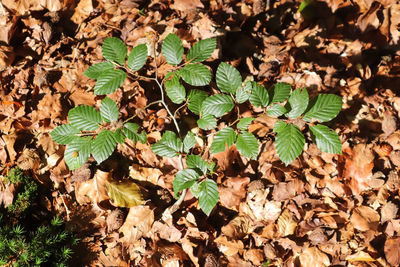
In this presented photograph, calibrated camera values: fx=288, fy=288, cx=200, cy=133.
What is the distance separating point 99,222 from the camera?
2.01 meters

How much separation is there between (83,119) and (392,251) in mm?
2136

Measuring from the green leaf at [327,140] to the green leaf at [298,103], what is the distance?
0.12 m

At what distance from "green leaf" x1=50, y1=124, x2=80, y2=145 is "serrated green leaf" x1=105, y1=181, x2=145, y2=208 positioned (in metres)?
0.53

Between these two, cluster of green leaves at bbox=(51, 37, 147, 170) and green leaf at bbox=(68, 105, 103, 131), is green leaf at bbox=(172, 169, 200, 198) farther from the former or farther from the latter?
green leaf at bbox=(68, 105, 103, 131)

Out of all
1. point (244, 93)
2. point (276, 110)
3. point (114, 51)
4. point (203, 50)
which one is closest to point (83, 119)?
point (114, 51)

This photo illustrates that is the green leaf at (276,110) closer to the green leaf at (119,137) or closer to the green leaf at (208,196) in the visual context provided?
the green leaf at (208,196)

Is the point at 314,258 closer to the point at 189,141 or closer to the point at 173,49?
the point at 189,141

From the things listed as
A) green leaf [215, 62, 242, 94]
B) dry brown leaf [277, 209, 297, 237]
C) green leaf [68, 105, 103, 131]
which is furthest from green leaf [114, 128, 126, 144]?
dry brown leaf [277, 209, 297, 237]

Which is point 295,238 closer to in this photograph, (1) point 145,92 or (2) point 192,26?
(1) point 145,92

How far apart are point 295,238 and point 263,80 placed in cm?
120

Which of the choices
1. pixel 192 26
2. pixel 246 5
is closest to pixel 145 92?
pixel 192 26

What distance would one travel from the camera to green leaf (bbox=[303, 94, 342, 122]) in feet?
4.69

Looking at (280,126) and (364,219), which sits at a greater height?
(280,126)

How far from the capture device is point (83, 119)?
156 cm
